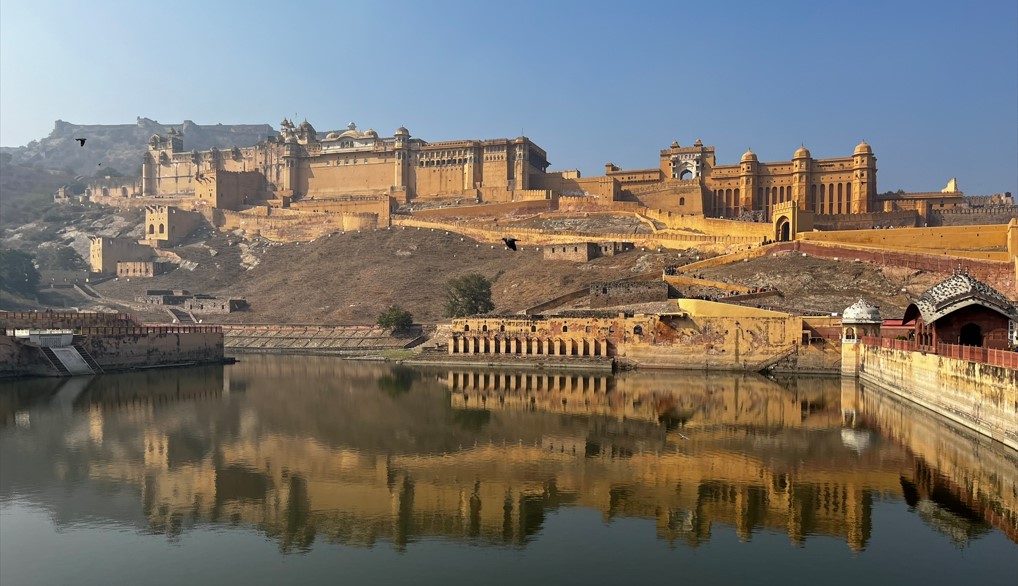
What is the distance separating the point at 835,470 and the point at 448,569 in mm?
10262

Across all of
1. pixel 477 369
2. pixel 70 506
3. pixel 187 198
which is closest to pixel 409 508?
pixel 70 506

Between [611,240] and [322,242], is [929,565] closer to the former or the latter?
[611,240]

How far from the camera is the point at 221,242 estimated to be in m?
80.9

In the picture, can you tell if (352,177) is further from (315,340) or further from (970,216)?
(970,216)

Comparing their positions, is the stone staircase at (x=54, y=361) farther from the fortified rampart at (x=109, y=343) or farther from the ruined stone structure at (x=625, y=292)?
the ruined stone structure at (x=625, y=292)

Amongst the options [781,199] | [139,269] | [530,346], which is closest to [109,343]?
[530,346]

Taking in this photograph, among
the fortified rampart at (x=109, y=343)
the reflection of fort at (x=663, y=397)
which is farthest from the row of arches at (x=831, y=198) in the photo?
the fortified rampart at (x=109, y=343)

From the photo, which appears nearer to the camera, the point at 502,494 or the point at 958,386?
the point at 502,494

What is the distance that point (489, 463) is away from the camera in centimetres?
1877

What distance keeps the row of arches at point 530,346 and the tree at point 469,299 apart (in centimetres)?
481

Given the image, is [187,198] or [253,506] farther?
[187,198]

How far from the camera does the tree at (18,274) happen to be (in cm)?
7094

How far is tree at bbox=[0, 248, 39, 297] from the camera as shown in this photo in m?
70.9

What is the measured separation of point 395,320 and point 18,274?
4374cm
